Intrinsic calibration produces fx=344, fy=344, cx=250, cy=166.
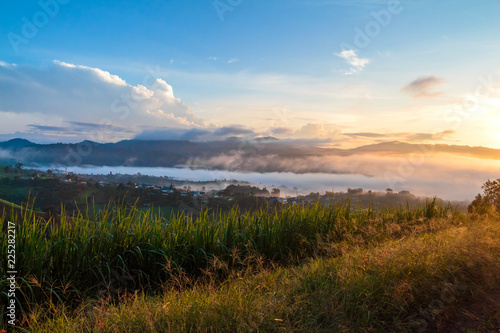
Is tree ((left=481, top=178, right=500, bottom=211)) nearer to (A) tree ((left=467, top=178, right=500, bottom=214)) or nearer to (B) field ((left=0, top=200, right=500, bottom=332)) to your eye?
(A) tree ((left=467, top=178, right=500, bottom=214))

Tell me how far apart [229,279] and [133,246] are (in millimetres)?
1704

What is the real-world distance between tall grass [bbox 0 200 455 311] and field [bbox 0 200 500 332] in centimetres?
2

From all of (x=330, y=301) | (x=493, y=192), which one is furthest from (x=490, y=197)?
(x=330, y=301)

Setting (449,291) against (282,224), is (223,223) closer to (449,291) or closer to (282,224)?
(282,224)

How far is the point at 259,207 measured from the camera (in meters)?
6.73

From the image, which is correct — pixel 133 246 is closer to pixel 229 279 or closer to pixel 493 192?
pixel 229 279

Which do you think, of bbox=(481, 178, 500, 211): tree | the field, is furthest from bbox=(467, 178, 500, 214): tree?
the field

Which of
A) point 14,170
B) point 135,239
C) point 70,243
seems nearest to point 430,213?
point 135,239

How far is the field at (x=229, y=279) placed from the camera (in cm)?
282

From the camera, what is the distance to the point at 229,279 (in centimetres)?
378

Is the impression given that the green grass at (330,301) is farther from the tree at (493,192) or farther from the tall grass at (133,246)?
the tree at (493,192)

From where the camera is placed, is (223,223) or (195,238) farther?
(223,223)

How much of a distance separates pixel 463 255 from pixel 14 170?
1806 cm

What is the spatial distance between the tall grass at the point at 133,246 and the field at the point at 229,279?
0.7 inches
